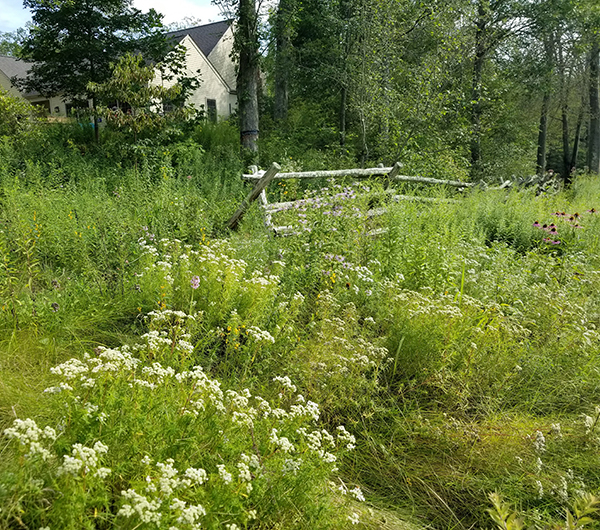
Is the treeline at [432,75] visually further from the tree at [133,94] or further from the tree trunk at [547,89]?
the tree at [133,94]

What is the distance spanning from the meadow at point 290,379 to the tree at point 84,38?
20.6 ft

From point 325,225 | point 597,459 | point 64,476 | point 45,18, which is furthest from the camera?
Result: point 45,18

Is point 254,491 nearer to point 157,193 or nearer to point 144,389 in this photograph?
point 144,389

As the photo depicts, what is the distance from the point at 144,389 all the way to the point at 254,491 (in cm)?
78

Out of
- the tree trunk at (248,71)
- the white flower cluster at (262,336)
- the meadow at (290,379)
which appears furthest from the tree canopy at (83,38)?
the white flower cluster at (262,336)

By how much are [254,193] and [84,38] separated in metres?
7.44

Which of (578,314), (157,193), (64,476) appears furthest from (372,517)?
(157,193)

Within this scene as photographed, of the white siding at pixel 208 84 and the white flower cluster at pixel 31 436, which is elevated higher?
the white siding at pixel 208 84

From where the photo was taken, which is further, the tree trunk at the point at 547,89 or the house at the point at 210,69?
the house at the point at 210,69

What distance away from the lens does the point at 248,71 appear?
11133mm

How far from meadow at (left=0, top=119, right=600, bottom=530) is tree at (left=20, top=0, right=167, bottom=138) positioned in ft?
20.6

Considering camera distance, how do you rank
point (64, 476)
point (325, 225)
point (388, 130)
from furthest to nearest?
point (388, 130) < point (325, 225) < point (64, 476)

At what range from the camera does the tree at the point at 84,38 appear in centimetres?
1070

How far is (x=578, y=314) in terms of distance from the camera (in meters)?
3.95
